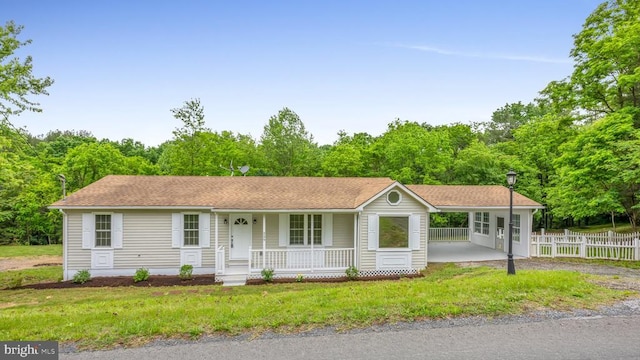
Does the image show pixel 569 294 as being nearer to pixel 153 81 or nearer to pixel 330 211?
pixel 330 211

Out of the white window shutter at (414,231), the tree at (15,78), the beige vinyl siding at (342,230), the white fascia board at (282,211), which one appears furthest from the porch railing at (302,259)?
the tree at (15,78)

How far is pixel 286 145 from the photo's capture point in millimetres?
25266

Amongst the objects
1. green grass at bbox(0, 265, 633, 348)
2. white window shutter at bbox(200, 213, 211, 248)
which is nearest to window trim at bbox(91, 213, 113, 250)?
white window shutter at bbox(200, 213, 211, 248)

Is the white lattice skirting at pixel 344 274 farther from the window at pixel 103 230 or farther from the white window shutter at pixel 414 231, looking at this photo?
the window at pixel 103 230

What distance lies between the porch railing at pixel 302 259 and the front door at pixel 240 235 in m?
0.79

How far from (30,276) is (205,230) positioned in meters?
7.61

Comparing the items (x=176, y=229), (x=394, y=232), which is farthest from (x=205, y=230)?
(x=394, y=232)

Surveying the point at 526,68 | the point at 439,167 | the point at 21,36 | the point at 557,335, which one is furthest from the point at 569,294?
the point at 526,68

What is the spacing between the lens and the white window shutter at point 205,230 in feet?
44.0

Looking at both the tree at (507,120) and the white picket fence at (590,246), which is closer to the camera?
the white picket fence at (590,246)

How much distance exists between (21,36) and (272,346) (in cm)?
1486

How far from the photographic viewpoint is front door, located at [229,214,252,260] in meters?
13.5

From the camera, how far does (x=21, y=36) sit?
1206 cm

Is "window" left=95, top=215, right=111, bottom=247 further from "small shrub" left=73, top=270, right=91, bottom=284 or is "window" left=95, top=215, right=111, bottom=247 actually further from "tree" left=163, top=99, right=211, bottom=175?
"tree" left=163, top=99, right=211, bottom=175
